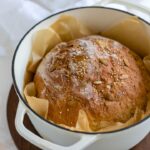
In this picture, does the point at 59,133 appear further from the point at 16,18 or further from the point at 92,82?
the point at 16,18

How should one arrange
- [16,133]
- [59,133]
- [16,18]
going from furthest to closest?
[16,18] < [16,133] < [59,133]

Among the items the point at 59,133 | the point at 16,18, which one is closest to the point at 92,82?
the point at 59,133

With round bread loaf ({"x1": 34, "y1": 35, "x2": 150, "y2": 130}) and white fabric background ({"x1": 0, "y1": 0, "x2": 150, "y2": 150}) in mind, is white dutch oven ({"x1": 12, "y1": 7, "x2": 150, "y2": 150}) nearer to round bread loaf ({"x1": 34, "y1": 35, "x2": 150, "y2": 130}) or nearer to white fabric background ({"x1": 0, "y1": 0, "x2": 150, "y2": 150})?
round bread loaf ({"x1": 34, "y1": 35, "x2": 150, "y2": 130})

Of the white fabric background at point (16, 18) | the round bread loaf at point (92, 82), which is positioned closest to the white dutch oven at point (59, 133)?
the round bread loaf at point (92, 82)

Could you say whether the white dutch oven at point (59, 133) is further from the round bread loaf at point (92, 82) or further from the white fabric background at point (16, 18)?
the white fabric background at point (16, 18)

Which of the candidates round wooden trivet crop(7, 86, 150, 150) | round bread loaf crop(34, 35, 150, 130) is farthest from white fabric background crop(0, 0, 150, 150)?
round bread loaf crop(34, 35, 150, 130)

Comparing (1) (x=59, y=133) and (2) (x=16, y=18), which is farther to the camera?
(2) (x=16, y=18)

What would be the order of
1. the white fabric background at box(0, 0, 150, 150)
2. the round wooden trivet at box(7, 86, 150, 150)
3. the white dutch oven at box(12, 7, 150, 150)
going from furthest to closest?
the white fabric background at box(0, 0, 150, 150), the round wooden trivet at box(7, 86, 150, 150), the white dutch oven at box(12, 7, 150, 150)

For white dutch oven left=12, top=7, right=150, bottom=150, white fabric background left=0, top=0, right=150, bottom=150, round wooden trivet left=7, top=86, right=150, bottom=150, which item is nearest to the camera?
white dutch oven left=12, top=7, right=150, bottom=150
